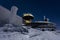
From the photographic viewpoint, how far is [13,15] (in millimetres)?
5410

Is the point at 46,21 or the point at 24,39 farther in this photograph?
the point at 46,21

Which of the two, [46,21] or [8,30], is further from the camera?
[46,21]

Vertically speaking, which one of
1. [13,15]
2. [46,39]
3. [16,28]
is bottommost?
[46,39]

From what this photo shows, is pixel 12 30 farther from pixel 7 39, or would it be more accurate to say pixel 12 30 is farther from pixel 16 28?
pixel 7 39

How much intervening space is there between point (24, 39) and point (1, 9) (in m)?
3.76

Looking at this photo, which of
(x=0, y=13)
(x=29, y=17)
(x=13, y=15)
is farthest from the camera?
(x=29, y=17)

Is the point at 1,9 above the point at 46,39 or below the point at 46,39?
above

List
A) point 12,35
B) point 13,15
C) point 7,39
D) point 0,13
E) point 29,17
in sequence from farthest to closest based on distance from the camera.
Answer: point 29,17
point 0,13
point 13,15
point 12,35
point 7,39

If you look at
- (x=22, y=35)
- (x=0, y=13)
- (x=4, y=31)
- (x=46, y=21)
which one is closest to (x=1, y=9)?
(x=0, y=13)

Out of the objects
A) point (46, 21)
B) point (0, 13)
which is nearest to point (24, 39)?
point (0, 13)

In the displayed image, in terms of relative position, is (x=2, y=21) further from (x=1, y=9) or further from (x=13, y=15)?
(x=1, y=9)

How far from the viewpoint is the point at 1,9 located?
6.63 metres

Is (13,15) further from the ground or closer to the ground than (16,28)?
further from the ground

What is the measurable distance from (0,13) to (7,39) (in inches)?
144
